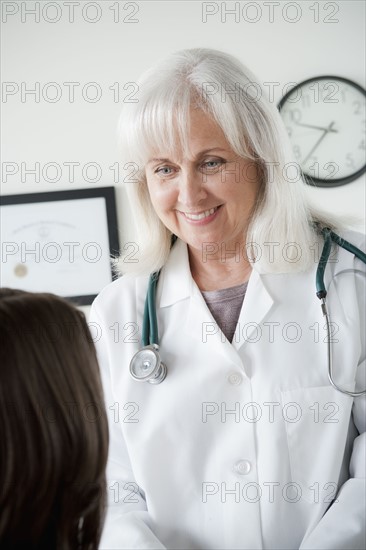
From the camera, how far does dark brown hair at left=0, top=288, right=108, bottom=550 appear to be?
0.68 m

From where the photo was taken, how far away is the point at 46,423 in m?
0.69

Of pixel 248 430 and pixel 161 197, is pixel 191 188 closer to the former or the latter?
pixel 161 197

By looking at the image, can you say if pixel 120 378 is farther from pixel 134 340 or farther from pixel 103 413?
pixel 103 413

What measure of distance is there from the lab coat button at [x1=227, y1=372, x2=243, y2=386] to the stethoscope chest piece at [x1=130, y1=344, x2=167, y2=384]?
119 mm

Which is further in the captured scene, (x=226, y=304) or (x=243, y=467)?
(x=226, y=304)

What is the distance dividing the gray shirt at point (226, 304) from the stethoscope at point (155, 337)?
114mm

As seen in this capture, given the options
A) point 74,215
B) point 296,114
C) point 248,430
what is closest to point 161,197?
point 248,430

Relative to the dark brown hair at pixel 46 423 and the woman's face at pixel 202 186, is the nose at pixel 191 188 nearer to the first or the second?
the woman's face at pixel 202 186

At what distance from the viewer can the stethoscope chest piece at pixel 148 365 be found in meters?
1.11

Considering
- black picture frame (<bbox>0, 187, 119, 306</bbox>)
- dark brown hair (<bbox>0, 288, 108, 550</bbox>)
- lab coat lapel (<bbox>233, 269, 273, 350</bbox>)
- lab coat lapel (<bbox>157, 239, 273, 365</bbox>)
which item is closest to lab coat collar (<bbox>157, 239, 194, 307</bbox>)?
lab coat lapel (<bbox>157, 239, 273, 365</bbox>)

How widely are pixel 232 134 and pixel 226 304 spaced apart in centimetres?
32

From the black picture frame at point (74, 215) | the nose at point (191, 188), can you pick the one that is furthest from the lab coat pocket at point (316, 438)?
the black picture frame at point (74, 215)

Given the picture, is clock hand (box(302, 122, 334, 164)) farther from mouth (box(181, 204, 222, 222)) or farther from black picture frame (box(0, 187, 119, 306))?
mouth (box(181, 204, 222, 222))

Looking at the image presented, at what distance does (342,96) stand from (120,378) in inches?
59.2
